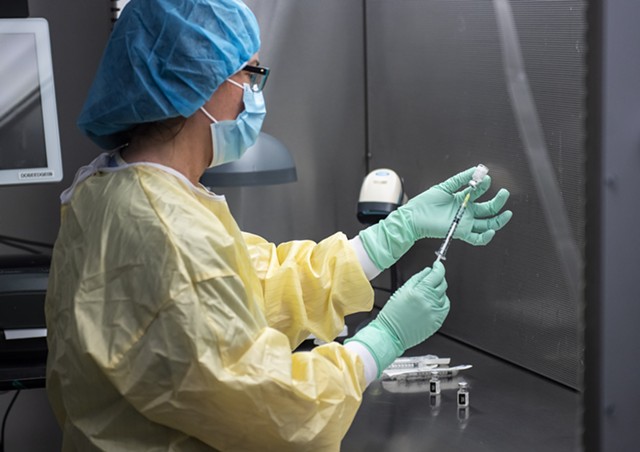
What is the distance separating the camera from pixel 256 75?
1.17 metres

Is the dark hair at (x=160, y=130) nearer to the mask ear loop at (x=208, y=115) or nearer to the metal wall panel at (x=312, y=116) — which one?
the mask ear loop at (x=208, y=115)

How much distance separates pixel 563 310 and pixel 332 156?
0.92 metres

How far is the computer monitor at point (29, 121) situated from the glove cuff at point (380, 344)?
93 cm

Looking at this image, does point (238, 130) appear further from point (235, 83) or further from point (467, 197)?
point (467, 197)

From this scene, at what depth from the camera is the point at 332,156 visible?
90.2 inches

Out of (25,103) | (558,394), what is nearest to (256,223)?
(25,103)

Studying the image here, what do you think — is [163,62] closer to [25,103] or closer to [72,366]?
[72,366]

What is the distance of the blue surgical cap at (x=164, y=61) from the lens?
103 centimetres

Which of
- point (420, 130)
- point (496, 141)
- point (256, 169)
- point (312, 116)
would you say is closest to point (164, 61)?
point (256, 169)

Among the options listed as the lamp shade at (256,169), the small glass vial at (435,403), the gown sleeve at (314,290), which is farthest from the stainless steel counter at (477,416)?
the lamp shade at (256,169)

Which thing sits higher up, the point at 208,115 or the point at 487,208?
the point at 208,115

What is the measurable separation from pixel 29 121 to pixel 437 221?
92cm

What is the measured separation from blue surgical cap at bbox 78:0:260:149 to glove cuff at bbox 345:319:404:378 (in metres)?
0.37

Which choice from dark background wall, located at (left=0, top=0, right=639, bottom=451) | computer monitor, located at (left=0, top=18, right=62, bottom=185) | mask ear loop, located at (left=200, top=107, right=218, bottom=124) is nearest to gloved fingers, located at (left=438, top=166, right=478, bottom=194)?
dark background wall, located at (left=0, top=0, right=639, bottom=451)
